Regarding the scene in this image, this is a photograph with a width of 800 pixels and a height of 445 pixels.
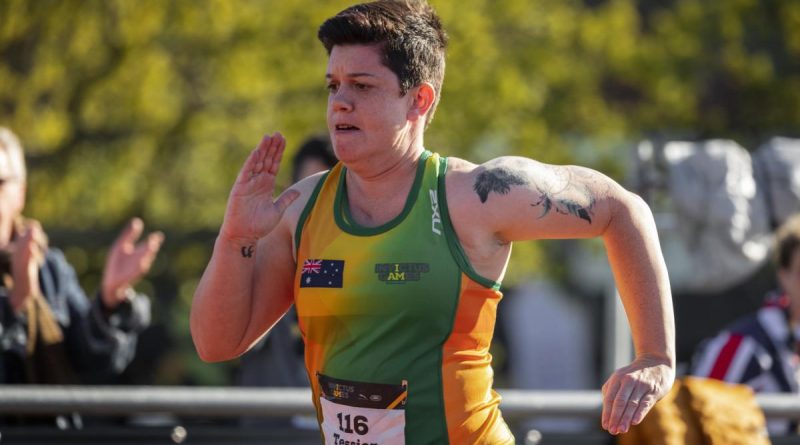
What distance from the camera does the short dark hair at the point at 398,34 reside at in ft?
9.97

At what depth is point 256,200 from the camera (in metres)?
3.05

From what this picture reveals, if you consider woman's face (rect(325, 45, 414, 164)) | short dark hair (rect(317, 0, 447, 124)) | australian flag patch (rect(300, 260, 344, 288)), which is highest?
short dark hair (rect(317, 0, 447, 124))

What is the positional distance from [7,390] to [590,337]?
6773 millimetres

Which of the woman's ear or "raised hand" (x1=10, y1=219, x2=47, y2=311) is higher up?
the woman's ear

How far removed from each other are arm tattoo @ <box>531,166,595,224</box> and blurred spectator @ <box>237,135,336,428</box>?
2.30 metres

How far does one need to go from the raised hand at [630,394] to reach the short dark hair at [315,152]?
2.61m

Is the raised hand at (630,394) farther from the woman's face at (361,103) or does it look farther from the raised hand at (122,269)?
the raised hand at (122,269)

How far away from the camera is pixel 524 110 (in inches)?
498

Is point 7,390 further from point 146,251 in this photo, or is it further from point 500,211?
point 500,211

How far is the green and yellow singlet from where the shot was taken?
3.00 metres

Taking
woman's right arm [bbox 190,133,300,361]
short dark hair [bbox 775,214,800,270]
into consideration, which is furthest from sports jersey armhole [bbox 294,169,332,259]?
short dark hair [bbox 775,214,800,270]

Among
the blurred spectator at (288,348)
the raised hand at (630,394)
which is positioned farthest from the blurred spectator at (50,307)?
the raised hand at (630,394)

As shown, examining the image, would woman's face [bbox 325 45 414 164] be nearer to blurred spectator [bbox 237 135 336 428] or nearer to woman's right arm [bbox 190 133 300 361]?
woman's right arm [bbox 190 133 300 361]

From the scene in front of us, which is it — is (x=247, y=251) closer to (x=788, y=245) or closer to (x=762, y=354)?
(x=762, y=354)
